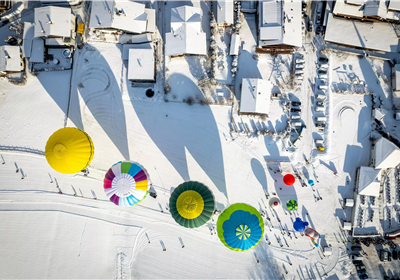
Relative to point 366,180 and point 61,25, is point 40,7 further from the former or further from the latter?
point 366,180

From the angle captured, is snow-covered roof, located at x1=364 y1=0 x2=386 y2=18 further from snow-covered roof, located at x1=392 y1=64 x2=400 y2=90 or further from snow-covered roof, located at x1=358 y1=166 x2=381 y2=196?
snow-covered roof, located at x1=358 y1=166 x2=381 y2=196

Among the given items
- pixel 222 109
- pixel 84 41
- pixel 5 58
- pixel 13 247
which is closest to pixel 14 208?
pixel 13 247

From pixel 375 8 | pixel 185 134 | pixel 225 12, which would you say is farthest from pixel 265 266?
pixel 375 8

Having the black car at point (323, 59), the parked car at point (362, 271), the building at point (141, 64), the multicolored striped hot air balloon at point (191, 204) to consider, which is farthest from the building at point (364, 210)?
the building at point (141, 64)

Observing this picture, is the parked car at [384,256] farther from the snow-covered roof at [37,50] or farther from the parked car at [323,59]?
the snow-covered roof at [37,50]

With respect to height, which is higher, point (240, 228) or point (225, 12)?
point (225, 12)

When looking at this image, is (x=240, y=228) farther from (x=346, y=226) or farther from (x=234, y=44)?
(x=234, y=44)
